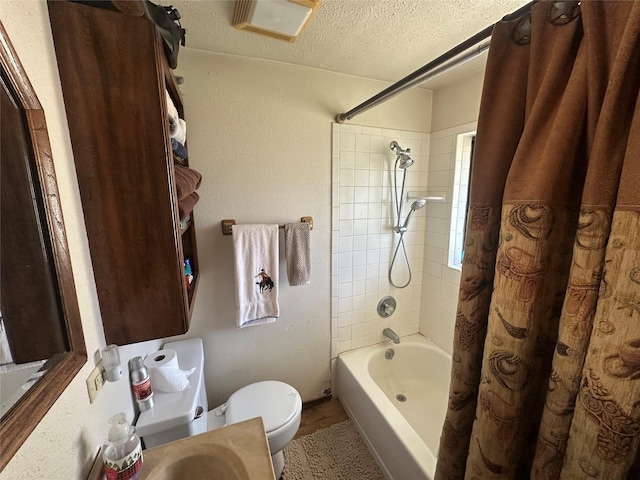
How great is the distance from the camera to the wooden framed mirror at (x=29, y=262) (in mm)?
481

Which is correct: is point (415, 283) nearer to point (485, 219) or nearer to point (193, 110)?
point (485, 219)

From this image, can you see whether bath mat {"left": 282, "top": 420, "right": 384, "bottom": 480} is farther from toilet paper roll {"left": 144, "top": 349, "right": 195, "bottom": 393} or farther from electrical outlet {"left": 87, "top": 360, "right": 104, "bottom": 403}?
electrical outlet {"left": 87, "top": 360, "right": 104, "bottom": 403}

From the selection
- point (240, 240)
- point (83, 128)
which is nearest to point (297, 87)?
point (240, 240)

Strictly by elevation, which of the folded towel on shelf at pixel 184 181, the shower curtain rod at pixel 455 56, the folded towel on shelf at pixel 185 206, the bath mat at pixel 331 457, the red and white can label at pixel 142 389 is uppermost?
the shower curtain rod at pixel 455 56

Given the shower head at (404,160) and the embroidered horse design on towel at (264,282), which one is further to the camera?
the shower head at (404,160)

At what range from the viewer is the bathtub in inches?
52.5

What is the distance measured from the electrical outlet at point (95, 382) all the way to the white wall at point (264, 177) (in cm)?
82

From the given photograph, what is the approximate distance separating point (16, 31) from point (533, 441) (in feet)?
5.26

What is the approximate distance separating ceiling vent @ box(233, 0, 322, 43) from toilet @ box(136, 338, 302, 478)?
1.66 metres

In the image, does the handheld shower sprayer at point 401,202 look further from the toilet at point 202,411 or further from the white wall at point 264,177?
the toilet at point 202,411

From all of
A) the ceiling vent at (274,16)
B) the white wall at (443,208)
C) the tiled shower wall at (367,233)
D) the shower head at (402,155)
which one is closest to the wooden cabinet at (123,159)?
the ceiling vent at (274,16)

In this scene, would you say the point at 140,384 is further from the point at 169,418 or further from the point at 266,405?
the point at 266,405

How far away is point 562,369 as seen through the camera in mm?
547

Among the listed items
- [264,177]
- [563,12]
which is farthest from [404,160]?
[563,12]
